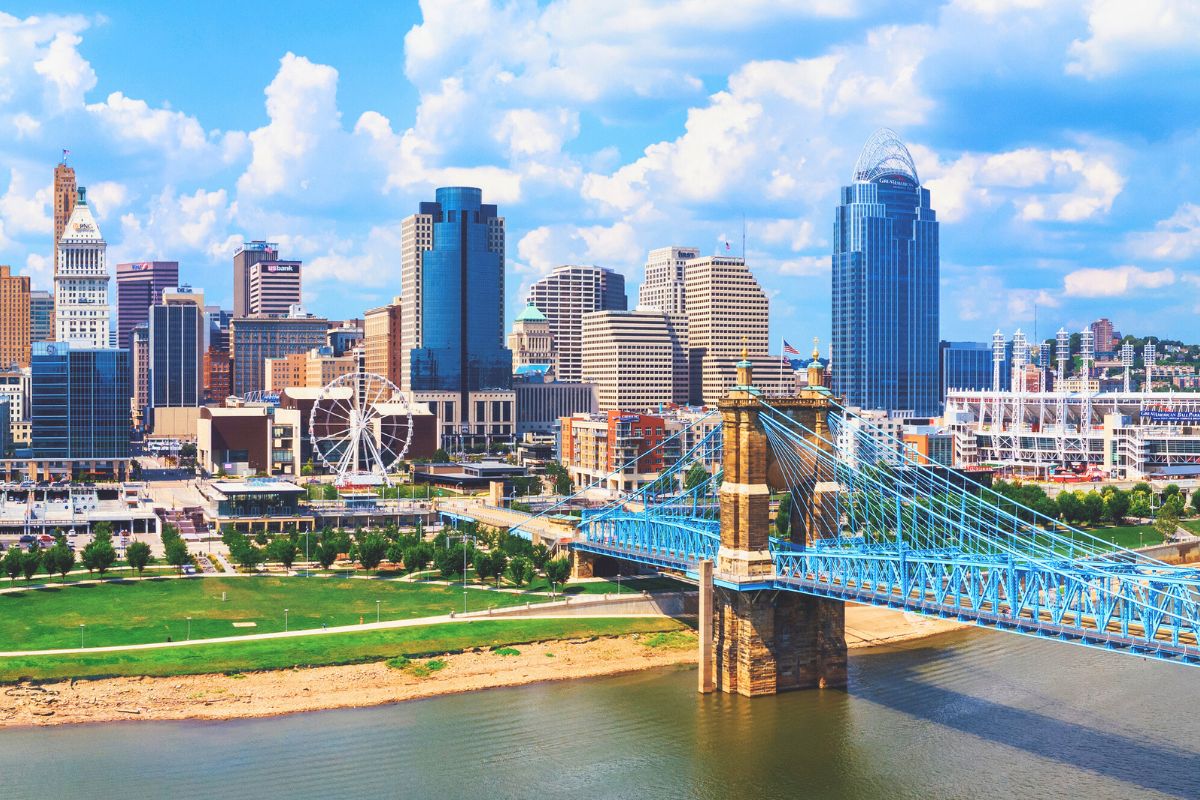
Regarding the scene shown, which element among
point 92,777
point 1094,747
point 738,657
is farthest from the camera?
point 738,657

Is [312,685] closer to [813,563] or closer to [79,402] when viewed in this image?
[813,563]

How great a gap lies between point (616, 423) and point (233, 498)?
58868 mm

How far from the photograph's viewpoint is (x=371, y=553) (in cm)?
10744

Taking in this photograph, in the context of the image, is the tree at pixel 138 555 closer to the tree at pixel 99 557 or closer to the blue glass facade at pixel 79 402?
the tree at pixel 99 557

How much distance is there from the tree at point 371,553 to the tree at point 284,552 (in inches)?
217

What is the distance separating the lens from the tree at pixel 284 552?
108 m

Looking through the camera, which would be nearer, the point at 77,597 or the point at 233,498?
the point at 77,597

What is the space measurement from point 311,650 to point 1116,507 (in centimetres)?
9979

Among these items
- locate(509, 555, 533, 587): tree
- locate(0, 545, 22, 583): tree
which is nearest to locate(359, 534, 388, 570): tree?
locate(509, 555, 533, 587): tree

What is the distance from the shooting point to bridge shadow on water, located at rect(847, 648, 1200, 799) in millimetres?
61500

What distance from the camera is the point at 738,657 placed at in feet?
256

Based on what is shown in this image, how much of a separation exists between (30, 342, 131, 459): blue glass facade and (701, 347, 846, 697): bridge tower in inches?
5229

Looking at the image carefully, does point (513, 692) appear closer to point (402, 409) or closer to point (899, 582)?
point (899, 582)

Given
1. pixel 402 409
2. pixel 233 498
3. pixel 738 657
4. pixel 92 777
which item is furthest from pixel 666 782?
pixel 402 409
